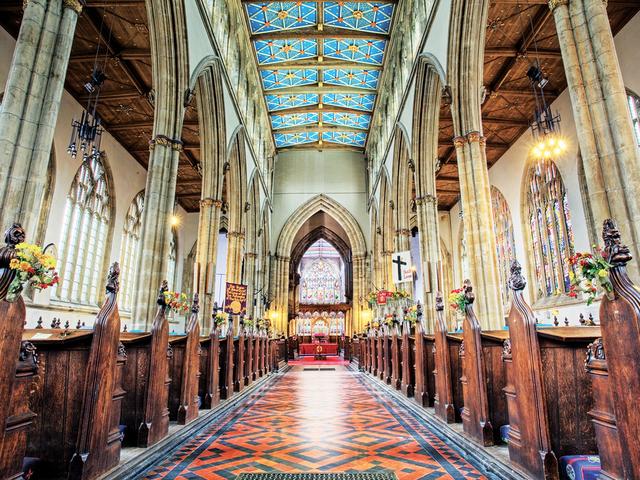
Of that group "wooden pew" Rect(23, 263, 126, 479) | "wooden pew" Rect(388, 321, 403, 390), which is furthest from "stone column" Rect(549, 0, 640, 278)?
"wooden pew" Rect(23, 263, 126, 479)

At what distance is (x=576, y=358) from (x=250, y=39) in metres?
15.2

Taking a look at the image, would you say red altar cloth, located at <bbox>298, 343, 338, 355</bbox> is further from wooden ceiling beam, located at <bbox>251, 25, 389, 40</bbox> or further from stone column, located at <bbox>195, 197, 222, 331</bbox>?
wooden ceiling beam, located at <bbox>251, 25, 389, 40</bbox>

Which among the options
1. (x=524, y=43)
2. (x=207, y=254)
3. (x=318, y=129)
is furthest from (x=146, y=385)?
(x=318, y=129)

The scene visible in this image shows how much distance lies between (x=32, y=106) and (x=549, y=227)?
14.3 m

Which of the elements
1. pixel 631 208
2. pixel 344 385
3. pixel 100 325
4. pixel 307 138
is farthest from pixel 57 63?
pixel 307 138

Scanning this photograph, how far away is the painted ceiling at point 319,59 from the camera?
13648 mm

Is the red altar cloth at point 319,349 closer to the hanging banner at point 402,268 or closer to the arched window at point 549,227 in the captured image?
the hanging banner at point 402,268

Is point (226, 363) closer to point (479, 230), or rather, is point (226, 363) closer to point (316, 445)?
point (316, 445)

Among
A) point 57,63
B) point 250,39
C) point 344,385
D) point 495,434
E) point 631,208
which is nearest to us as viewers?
point 495,434

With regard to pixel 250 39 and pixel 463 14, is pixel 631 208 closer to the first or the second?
pixel 463 14

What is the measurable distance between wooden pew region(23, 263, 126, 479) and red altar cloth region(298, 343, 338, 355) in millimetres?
18403

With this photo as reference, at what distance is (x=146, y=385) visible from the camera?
12.3 feet

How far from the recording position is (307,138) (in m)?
21.7

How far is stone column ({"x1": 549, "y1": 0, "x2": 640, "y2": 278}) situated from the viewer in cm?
441
